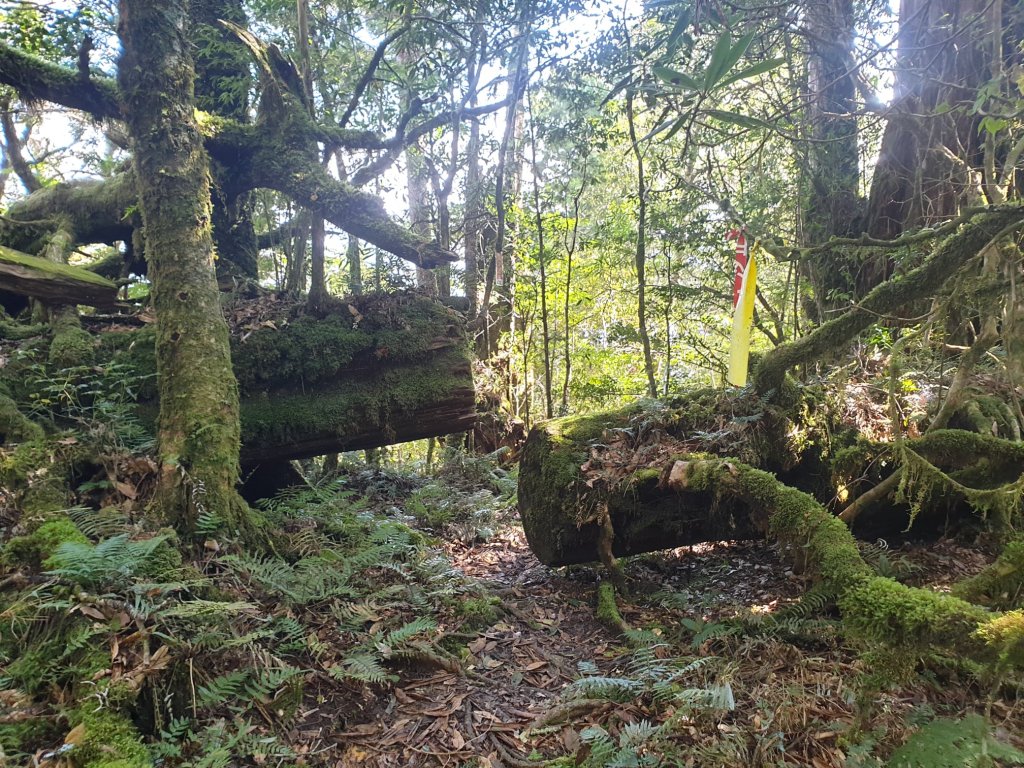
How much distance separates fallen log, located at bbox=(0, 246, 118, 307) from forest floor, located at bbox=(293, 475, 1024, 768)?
575 cm

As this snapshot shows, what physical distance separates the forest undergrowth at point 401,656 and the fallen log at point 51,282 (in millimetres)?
1635

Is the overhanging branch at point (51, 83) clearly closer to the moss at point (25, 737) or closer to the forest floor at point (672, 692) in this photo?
the moss at point (25, 737)

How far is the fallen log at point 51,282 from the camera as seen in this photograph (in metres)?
5.98

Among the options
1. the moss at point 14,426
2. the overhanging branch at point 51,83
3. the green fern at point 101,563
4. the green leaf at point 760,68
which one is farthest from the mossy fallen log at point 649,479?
the overhanging branch at point 51,83

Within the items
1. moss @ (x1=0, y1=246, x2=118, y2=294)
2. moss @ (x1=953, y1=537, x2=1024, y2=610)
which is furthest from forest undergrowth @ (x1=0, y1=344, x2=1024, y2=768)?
moss @ (x1=0, y1=246, x2=118, y2=294)

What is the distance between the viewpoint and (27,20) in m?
7.11

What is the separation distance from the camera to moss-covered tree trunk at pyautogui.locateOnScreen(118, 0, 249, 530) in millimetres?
4469

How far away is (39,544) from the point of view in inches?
138

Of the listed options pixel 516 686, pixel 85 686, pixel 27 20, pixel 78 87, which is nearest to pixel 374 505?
pixel 516 686

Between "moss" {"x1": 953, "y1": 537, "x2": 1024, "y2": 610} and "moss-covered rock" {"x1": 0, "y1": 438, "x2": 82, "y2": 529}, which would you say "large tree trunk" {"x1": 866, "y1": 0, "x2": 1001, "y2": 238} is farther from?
"moss-covered rock" {"x1": 0, "y1": 438, "x2": 82, "y2": 529}

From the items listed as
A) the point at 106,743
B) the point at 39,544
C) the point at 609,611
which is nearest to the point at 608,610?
the point at 609,611

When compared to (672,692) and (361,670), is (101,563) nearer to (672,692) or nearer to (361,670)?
(361,670)

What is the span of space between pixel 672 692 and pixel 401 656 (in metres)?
1.75

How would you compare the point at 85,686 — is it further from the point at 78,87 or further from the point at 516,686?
the point at 78,87
